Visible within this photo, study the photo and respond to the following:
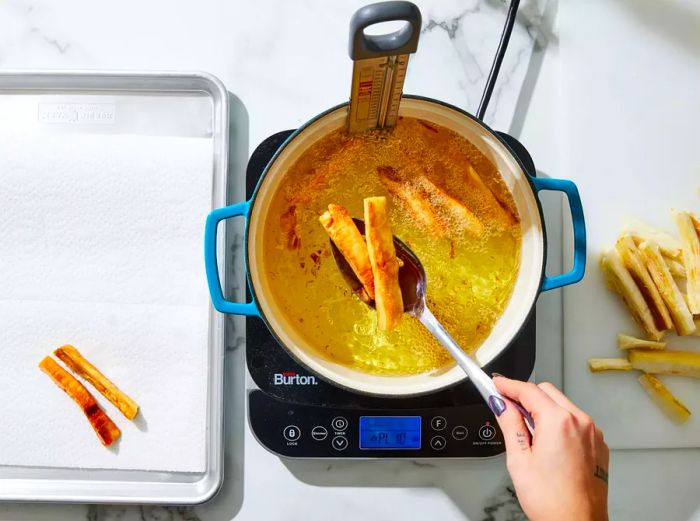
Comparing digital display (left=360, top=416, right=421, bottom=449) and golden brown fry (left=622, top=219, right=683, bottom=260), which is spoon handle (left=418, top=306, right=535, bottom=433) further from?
golden brown fry (left=622, top=219, right=683, bottom=260)

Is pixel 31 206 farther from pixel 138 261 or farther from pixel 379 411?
pixel 379 411

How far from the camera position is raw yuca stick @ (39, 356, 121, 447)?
2.16ft

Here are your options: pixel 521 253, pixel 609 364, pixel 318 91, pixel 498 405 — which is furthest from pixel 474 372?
pixel 318 91

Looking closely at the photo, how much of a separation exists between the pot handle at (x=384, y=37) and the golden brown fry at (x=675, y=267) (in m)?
0.40

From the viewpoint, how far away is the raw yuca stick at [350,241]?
0.56 metres

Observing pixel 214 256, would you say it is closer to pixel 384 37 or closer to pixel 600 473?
pixel 384 37

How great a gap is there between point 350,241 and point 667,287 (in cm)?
35

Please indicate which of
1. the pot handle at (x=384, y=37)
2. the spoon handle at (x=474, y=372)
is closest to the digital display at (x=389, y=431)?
the spoon handle at (x=474, y=372)

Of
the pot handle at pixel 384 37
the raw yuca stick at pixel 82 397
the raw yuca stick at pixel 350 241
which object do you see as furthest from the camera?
the raw yuca stick at pixel 82 397

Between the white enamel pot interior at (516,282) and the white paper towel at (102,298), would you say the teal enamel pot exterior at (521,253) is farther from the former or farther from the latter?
the white paper towel at (102,298)

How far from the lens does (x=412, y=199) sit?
0.62 metres

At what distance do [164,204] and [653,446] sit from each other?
0.59m

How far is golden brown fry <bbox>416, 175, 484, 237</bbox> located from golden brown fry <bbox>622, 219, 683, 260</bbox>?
0.20m

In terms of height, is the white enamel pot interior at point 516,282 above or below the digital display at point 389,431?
above
